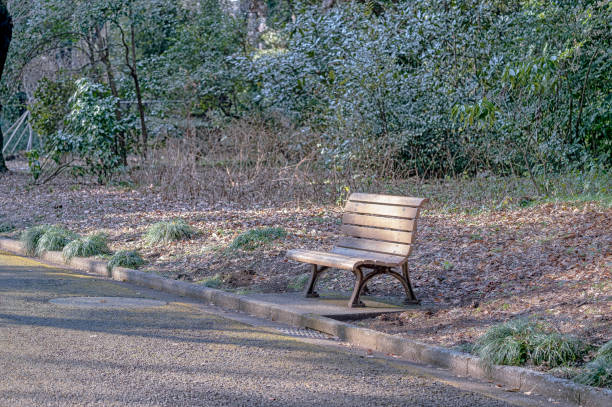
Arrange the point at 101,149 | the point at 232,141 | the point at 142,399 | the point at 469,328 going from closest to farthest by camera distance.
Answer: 1. the point at 142,399
2. the point at 469,328
3. the point at 232,141
4. the point at 101,149

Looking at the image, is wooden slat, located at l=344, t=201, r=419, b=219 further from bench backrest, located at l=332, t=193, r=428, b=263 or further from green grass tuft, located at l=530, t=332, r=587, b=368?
green grass tuft, located at l=530, t=332, r=587, b=368

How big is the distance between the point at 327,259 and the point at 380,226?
78 cm

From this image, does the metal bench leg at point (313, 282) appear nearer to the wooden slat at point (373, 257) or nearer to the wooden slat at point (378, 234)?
the wooden slat at point (373, 257)

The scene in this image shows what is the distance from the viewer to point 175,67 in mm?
28234

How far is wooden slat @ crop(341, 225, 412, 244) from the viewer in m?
8.01

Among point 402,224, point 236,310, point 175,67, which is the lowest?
point 236,310

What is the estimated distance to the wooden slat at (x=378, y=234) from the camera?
8.01 metres

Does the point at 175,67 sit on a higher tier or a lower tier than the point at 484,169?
higher

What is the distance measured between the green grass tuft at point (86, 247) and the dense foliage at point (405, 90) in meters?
6.11

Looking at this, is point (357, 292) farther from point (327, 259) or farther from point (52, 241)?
point (52, 241)

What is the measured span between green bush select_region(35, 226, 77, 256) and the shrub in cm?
141

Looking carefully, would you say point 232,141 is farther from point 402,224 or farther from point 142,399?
point 142,399

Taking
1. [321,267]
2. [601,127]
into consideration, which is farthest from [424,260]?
[601,127]

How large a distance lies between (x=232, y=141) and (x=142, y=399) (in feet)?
42.7
